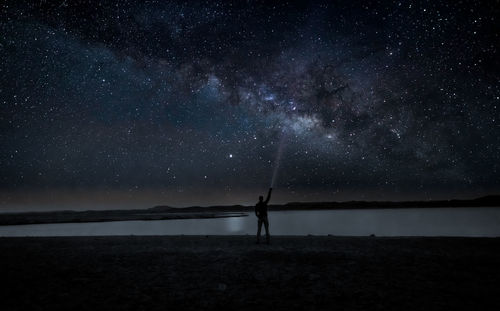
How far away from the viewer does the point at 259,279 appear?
908 centimetres

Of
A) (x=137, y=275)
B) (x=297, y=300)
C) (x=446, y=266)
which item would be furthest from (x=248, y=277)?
(x=446, y=266)

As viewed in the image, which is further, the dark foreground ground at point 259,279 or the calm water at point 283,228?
the calm water at point 283,228

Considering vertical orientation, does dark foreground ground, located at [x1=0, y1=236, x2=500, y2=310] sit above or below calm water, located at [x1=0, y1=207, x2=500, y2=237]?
above

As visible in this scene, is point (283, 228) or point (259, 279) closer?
point (259, 279)

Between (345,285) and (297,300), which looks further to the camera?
(345,285)

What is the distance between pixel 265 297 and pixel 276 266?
3.55 meters

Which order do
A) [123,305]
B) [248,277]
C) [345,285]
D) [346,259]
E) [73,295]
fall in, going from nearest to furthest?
[123,305] < [73,295] < [345,285] < [248,277] < [346,259]

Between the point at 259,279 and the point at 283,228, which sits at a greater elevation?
the point at 259,279

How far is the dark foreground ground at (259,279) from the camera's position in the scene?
6.95 metres

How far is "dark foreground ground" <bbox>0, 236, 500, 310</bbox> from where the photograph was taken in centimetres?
695

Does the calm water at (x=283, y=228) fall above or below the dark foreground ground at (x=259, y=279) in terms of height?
below

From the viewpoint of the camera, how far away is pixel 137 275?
32.4ft

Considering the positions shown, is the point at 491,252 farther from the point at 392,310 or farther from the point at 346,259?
the point at 392,310

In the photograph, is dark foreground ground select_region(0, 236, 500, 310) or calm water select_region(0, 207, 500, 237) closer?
dark foreground ground select_region(0, 236, 500, 310)
